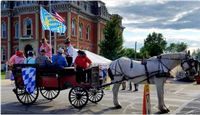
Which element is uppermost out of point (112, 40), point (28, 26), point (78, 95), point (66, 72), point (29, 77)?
point (28, 26)

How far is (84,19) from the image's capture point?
131 ft

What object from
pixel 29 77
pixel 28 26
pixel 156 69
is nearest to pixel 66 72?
pixel 29 77

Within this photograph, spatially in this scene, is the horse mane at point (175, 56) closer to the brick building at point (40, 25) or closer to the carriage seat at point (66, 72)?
the carriage seat at point (66, 72)

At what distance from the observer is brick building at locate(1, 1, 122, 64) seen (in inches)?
1401

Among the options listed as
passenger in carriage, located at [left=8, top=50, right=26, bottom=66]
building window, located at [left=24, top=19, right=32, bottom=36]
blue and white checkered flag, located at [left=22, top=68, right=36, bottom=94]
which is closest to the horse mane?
blue and white checkered flag, located at [left=22, top=68, right=36, bottom=94]

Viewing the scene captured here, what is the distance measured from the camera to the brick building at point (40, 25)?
35.6 metres

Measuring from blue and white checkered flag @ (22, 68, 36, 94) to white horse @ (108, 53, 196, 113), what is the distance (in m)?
3.24

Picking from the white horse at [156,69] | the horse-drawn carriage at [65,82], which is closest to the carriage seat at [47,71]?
the horse-drawn carriage at [65,82]

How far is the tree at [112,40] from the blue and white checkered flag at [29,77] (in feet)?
82.4

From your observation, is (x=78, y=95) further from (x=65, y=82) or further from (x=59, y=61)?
(x=59, y=61)

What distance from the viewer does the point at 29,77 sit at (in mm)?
9141

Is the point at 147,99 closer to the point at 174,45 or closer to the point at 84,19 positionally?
the point at 84,19

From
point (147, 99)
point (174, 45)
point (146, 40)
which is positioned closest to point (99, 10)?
point (147, 99)

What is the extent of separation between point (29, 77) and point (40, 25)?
95.4ft
